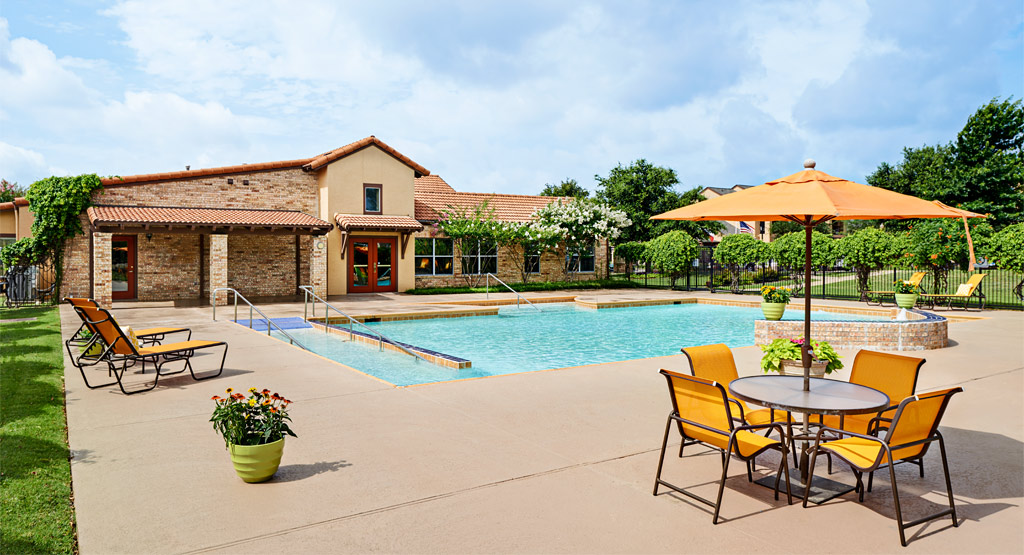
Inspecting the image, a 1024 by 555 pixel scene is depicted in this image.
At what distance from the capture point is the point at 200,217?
19.3 meters

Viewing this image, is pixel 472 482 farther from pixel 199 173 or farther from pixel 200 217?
pixel 199 173

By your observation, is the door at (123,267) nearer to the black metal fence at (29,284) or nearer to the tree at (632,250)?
the black metal fence at (29,284)

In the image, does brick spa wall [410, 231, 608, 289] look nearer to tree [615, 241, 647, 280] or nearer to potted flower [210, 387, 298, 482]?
tree [615, 241, 647, 280]

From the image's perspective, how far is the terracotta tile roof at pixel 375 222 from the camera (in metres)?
22.0

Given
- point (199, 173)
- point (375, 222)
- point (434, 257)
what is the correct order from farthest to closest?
1. point (434, 257)
2. point (375, 222)
3. point (199, 173)

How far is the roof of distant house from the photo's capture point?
19766 millimetres

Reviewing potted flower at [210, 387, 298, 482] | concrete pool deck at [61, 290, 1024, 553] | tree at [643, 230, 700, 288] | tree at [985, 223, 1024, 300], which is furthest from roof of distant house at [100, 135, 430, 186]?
tree at [985, 223, 1024, 300]

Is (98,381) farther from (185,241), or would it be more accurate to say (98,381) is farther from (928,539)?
(185,241)

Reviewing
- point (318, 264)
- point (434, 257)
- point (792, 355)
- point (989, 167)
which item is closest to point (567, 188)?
point (989, 167)

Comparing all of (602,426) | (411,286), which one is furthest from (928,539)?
(411,286)

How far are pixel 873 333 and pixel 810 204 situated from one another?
832 cm

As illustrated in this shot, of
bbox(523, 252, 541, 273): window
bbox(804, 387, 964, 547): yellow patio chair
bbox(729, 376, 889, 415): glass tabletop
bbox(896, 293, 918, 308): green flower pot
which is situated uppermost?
bbox(523, 252, 541, 273): window

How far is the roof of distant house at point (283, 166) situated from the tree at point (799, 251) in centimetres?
1432

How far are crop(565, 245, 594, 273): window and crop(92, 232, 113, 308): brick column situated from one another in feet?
59.1
